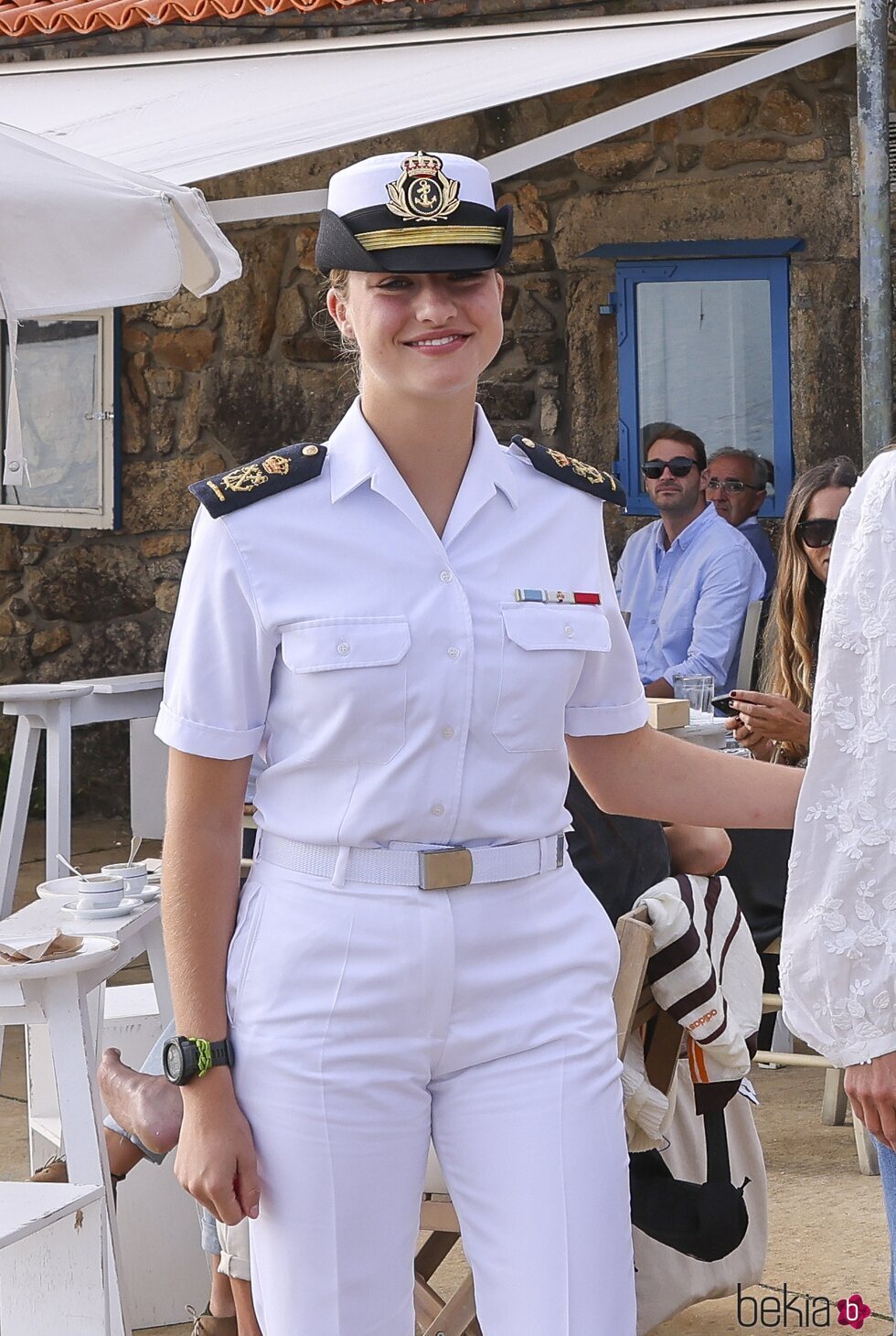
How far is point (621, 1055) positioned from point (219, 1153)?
0.95 m

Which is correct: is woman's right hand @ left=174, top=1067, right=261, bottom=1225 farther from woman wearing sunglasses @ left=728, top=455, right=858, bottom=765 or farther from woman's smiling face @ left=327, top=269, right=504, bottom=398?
woman wearing sunglasses @ left=728, top=455, right=858, bottom=765

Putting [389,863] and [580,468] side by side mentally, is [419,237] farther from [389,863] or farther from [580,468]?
[389,863]

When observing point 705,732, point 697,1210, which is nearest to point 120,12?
point 705,732

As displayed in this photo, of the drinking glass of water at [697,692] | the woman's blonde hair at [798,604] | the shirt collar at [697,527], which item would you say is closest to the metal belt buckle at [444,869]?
the woman's blonde hair at [798,604]

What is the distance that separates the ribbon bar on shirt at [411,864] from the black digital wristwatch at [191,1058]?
0.18 metres

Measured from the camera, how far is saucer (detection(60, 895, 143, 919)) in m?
2.68

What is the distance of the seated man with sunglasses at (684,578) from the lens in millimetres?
5184

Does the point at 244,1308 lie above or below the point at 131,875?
below

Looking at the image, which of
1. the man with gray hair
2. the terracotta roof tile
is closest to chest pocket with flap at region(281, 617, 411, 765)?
the man with gray hair

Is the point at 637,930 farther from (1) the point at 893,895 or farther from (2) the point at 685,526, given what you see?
(2) the point at 685,526

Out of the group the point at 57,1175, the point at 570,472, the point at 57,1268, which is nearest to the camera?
the point at 570,472

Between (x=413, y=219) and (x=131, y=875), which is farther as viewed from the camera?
(x=131, y=875)

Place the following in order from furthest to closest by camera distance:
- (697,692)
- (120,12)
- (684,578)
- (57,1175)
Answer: (120,12)
(684,578)
(697,692)
(57,1175)

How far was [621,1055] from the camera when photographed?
229cm
